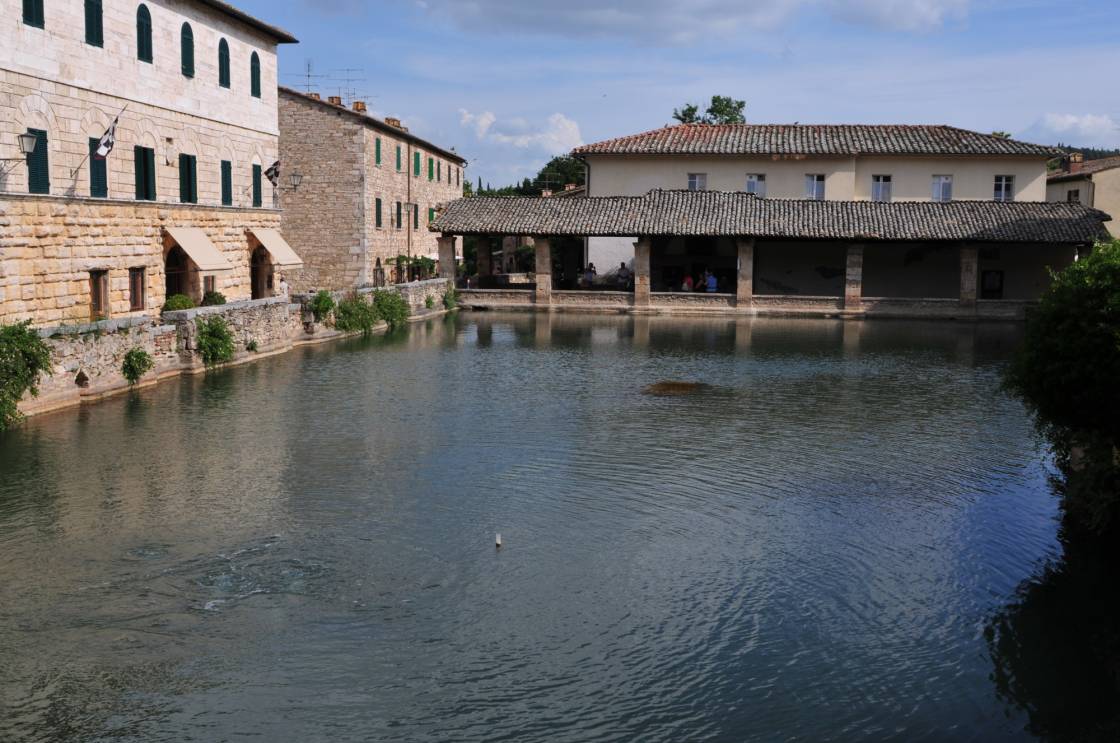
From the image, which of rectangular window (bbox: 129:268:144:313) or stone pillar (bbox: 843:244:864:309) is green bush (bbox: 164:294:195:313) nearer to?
rectangular window (bbox: 129:268:144:313)

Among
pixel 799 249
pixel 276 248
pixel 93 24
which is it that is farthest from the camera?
pixel 799 249

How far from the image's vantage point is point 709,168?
4731 cm

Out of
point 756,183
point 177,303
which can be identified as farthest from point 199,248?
point 756,183

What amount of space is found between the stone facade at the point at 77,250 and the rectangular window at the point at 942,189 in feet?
100

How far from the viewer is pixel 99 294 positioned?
2497 cm

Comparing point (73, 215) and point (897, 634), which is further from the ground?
point (73, 215)

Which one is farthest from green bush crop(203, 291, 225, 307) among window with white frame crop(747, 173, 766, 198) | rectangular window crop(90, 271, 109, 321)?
window with white frame crop(747, 173, 766, 198)

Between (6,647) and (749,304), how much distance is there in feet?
114

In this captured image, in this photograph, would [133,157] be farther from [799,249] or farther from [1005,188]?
[1005,188]

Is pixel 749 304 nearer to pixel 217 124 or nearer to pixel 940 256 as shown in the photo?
pixel 940 256

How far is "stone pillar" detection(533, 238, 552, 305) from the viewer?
42031mm

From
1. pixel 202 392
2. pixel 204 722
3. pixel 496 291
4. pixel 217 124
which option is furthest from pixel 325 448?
pixel 496 291

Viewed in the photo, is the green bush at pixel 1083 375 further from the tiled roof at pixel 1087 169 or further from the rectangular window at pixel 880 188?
the tiled roof at pixel 1087 169

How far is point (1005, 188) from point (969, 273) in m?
8.18
